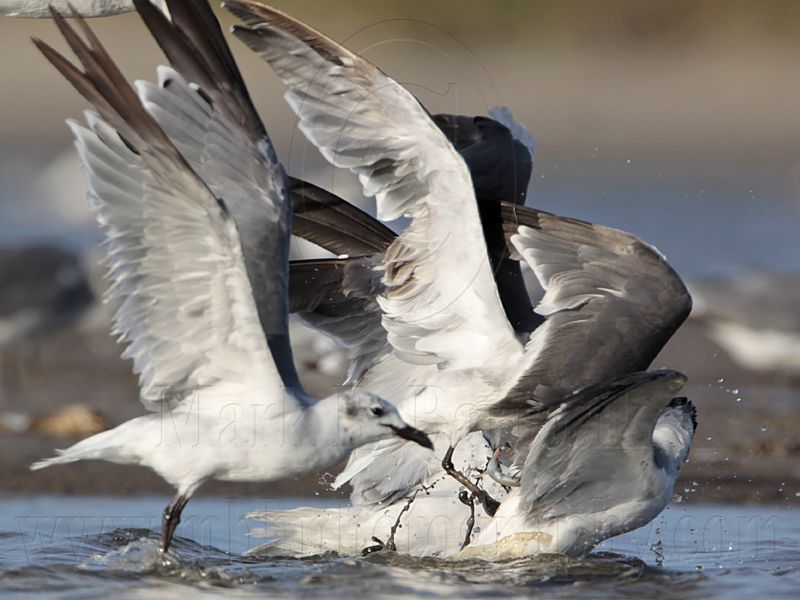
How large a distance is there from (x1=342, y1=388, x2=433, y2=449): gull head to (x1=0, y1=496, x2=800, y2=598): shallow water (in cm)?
63

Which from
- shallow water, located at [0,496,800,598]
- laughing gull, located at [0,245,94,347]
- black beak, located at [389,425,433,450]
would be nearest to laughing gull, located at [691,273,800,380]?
shallow water, located at [0,496,800,598]

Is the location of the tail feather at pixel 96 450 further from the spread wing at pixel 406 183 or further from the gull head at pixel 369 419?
the spread wing at pixel 406 183

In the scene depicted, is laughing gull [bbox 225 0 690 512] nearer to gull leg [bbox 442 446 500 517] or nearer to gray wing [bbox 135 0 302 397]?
gull leg [bbox 442 446 500 517]

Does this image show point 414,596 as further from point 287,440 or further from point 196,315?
point 196,315

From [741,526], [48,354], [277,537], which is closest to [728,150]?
[48,354]

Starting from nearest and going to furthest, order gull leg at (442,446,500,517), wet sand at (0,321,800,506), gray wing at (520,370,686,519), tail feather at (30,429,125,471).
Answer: tail feather at (30,429,125,471) < gray wing at (520,370,686,519) < gull leg at (442,446,500,517) < wet sand at (0,321,800,506)

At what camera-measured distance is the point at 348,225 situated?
791 cm

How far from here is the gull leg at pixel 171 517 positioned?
6.12 meters

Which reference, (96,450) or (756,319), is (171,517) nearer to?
(96,450)

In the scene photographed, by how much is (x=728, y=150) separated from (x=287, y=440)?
1771cm

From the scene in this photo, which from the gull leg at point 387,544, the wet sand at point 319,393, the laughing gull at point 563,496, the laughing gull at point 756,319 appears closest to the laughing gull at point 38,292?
the wet sand at point 319,393

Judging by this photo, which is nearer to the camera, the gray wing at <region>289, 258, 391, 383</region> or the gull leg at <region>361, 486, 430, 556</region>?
the gull leg at <region>361, 486, 430, 556</region>

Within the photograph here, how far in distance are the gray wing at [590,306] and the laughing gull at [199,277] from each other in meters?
0.99

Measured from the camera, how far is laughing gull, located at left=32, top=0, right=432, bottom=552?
5531 mm
